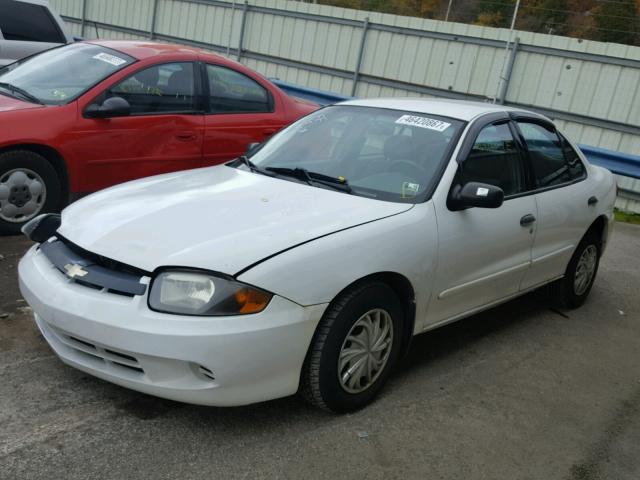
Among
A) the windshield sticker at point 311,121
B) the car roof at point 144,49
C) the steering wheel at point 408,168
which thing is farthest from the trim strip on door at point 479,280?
the car roof at point 144,49

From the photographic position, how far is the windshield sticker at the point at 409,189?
12.2ft

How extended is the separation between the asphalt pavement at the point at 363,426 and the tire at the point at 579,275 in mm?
851

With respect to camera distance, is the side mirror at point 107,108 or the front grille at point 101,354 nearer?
the front grille at point 101,354

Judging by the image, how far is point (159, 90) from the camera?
6000mm

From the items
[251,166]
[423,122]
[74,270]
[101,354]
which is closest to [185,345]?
[101,354]

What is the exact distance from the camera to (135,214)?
3348mm

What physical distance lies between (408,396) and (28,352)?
202 cm

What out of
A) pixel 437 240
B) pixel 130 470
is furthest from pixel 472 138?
pixel 130 470

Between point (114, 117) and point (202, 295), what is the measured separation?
10.7 feet

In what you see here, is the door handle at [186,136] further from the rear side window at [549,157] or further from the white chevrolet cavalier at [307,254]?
the rear side window at [549,157]

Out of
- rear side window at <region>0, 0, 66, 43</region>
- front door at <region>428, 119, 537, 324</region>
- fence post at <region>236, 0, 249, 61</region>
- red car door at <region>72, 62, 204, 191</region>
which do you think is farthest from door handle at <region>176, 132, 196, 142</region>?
fence post at <region>236, 0, 249, 61</region>

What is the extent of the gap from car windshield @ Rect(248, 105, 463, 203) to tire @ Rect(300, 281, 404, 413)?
0.64 m

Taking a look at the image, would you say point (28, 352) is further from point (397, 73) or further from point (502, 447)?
point (397, 73)

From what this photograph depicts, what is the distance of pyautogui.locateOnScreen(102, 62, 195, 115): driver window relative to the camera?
5.82m
